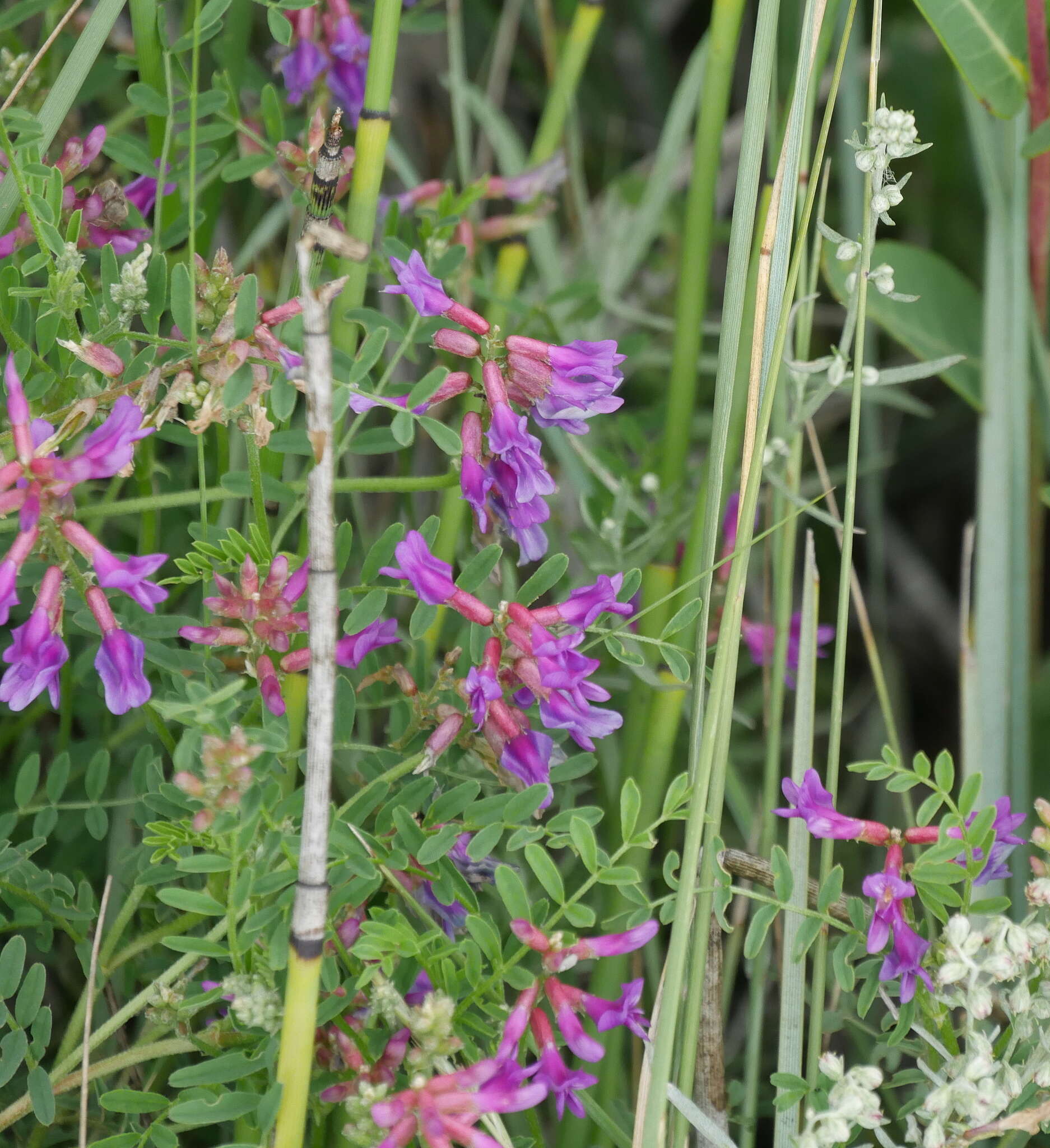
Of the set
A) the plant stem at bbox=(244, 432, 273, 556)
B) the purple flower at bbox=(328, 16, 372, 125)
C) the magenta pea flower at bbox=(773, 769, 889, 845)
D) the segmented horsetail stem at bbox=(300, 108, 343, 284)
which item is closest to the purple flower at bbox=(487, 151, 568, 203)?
the purple flower at bbox=(328, 16, 372, 125)

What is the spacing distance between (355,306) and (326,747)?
1.23 feet

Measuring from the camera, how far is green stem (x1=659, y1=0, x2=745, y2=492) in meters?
0.95

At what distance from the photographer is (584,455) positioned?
40.3 inches

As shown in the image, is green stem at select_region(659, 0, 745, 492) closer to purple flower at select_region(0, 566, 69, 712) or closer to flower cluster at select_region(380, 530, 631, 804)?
flower cluster at select_region(380, 530, 631, 804)

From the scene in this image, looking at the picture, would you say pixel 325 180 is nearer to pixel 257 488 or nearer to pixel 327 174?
pixel 327 174

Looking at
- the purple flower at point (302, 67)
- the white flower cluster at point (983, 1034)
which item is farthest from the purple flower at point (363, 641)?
the purple flower at point (302, 67)

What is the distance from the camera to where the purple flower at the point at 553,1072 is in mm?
625

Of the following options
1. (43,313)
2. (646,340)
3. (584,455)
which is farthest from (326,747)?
(646,340)

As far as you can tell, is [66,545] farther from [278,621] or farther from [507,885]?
[507,885]

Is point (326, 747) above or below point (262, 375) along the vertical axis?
below

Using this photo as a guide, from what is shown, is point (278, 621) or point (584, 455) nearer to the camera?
point (278, 621)

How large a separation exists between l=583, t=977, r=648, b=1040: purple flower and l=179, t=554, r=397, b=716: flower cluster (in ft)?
0.75

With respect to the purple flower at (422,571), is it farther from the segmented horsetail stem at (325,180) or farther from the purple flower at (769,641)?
the purple flower at (769,641)

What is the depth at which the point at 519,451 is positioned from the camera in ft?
2.17
